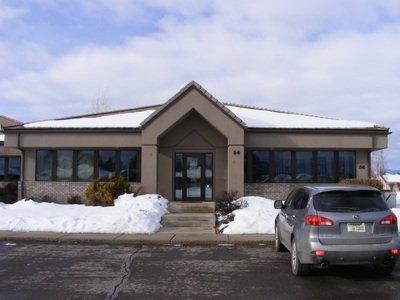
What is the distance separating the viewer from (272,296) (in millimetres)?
8562

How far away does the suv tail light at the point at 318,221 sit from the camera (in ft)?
31.0

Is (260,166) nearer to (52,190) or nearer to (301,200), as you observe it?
(52,190)

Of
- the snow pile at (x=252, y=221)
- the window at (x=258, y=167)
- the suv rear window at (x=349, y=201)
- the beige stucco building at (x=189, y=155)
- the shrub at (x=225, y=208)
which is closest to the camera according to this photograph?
Result: the suv rear window at (x=349, y=201)

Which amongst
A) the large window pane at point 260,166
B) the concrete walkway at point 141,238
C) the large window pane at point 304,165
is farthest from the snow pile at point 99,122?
the concrete walkway at point 141,238

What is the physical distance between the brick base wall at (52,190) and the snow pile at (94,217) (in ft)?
8.66

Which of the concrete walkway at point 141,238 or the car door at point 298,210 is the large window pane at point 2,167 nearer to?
the concrete walkway at point 141,238

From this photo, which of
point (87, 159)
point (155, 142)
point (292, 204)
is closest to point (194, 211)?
point (155, 142)

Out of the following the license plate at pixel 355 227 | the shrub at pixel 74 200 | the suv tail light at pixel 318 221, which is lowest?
the shrub at pixel 74 200

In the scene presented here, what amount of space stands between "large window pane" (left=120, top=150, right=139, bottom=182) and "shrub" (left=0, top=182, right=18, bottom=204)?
5.94 meters

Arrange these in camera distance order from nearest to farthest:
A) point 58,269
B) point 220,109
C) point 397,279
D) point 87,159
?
point 397,279, point 58,269, point 220,109, point 87,159

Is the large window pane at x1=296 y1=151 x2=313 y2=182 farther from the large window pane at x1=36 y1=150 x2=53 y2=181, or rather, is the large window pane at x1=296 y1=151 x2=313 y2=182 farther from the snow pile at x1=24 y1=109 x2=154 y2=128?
the large window pane at x1=36 y1=150 x2=53 y2=181

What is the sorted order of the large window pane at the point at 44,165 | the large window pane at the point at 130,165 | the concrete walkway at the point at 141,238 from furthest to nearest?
the large window pane at the point at 44,165 < the large window pane at the point at 130,165 < the concrete walkway at the point at 141,238

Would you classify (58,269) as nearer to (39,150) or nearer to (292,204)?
(292,204)

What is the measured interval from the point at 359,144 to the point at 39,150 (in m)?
15.4
